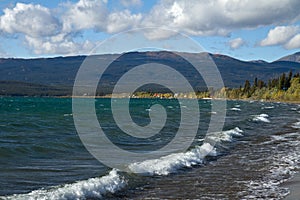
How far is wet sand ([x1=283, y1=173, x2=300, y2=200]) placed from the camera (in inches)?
605

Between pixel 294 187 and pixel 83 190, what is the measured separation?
897 centimetres

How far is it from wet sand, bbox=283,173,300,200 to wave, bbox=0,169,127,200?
698 centimetres

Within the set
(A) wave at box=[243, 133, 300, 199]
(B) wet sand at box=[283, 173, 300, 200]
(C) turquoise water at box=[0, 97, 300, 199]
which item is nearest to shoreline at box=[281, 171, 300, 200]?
(B) wet sand at box=[283, 173, 300, 200]

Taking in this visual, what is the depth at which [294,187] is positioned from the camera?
55.8 ft

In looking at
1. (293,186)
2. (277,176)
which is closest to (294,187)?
(293,186)

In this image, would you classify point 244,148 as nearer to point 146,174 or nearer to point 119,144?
point 119,144

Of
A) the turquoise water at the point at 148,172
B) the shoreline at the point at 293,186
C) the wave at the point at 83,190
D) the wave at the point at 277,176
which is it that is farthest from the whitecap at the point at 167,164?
the shoreline at the point at 293,186

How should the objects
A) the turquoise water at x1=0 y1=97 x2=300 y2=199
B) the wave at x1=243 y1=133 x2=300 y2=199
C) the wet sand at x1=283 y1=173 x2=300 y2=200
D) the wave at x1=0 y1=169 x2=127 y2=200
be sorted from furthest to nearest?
the turquoise water at x1=0 y1=97 x2=300 y2=199
the wave at x1=243 y1=133 x2=300 y2=199
the wet sand at x1=283 y1=173 x2=300 y2=200
the wave at x1=0 y1=169 x2=127 y2=200

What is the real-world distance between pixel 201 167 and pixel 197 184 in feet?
15.1

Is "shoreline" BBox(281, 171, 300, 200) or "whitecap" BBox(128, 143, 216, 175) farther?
"whitecap" BBox(128, 143, 216, 175)

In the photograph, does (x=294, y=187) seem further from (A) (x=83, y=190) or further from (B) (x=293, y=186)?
(A) (x=83, y=190)

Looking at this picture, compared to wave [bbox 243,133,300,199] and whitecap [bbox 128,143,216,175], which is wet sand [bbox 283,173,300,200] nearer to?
wave [bbox 243,133,300,199]

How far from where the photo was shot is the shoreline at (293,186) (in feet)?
50.6

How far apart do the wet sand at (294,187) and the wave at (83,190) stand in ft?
22.9
